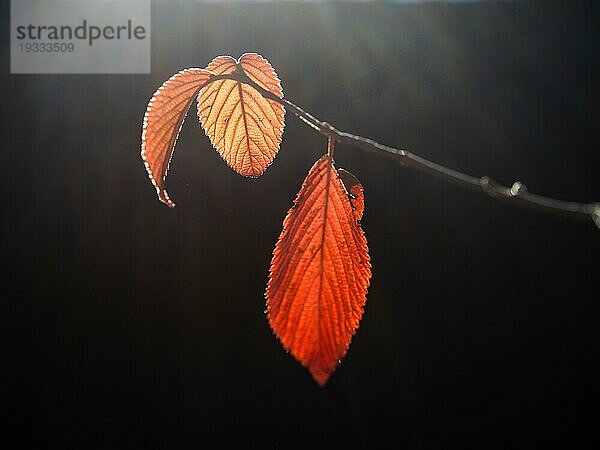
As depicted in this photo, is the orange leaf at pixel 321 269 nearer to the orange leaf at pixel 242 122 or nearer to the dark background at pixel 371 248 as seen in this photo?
the orange leaf at pixel 242 122

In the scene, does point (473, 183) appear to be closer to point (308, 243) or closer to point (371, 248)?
point (308, 243)

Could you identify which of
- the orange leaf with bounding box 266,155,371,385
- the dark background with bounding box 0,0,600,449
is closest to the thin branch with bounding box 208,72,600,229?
the orange leaf with bounding box 266,155,371,385

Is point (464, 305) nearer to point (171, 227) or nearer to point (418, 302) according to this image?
point (418, 302)

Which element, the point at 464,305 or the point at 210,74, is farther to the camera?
the point at 464,305

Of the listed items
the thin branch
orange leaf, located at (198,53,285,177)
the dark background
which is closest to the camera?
the thin branch

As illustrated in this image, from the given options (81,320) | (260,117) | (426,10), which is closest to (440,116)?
(426,10)

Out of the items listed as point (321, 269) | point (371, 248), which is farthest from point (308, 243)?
point (371, 248)

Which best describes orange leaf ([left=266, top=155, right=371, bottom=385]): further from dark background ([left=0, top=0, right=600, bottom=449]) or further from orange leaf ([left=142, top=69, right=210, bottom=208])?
dark background ([left=0, top=0, right=600, bottom=449])

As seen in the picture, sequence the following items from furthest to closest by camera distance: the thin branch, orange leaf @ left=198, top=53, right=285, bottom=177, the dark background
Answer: the dark background, orange leaf @ left=198, top=53, right=285, bottom=177, the thin branch
